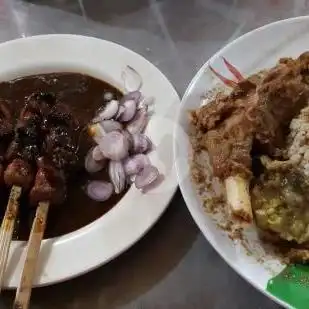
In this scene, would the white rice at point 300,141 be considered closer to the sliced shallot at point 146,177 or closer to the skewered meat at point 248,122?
the skewered meat at point 248,122

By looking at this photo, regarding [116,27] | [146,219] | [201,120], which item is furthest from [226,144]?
[116,27]

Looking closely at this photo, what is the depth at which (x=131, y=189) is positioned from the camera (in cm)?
142

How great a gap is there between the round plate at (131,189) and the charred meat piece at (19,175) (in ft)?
0.47

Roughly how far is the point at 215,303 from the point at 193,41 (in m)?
0.89

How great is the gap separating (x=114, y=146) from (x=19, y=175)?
0.25 meters

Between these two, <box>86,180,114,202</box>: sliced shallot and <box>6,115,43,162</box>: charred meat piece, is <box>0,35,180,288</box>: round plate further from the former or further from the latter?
<box>6,115,43,162</box>: charred meat piece

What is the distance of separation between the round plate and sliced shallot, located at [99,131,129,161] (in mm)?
78

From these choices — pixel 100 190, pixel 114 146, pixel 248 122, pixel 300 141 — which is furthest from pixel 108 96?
pixel 300 141

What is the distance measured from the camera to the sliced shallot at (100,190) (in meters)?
1.42

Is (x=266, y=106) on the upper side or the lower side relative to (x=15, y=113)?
upper

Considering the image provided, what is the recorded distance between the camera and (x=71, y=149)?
145cm

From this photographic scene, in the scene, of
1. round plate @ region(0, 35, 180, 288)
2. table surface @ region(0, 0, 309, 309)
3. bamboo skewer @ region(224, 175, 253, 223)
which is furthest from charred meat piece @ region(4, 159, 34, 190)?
bamboo skewer @ region(224, 175, 253, 223)

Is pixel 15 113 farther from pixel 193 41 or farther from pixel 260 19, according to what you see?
pixel 260 19

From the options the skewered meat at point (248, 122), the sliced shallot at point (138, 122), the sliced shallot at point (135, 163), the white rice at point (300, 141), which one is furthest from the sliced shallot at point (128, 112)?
the white rice at point (300, 141)
